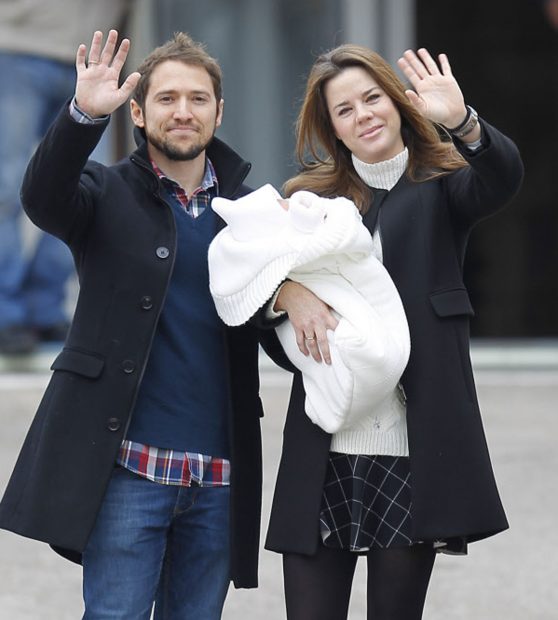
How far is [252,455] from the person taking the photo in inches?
138

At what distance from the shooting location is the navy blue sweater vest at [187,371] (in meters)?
3.40

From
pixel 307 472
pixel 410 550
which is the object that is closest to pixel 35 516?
pixel 307 472

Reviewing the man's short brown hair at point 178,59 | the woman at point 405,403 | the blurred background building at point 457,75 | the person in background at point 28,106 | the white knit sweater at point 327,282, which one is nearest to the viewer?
the white knit sweater at point 327,282

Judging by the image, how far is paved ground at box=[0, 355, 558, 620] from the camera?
495cm

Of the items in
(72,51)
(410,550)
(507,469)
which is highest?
(72,51)

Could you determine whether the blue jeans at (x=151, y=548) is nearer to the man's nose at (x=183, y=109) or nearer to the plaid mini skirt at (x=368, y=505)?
the plaid mini skirt at (x=368, y=505)

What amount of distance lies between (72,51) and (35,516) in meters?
5.14

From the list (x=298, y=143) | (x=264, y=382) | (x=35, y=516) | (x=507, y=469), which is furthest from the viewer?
(x=264, y=382)

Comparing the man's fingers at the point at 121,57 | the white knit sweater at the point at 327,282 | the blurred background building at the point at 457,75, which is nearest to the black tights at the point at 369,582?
the white knit sweater at the point at 327,282

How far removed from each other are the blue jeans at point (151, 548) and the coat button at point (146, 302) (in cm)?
41

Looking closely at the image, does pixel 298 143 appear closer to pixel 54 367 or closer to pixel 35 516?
pixel 54 367

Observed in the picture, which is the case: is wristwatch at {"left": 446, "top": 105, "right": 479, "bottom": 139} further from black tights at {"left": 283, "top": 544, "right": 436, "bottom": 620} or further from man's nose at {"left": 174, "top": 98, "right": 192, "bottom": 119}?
black tights at {"left": 283, "top": 544, "right": 436, "bottom": 620}

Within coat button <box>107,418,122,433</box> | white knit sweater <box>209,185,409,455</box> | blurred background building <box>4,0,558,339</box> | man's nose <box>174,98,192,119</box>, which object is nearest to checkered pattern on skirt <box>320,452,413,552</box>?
white knit sweater <box>209,185,409,455</box>

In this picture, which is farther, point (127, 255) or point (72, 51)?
point (72, 51)
